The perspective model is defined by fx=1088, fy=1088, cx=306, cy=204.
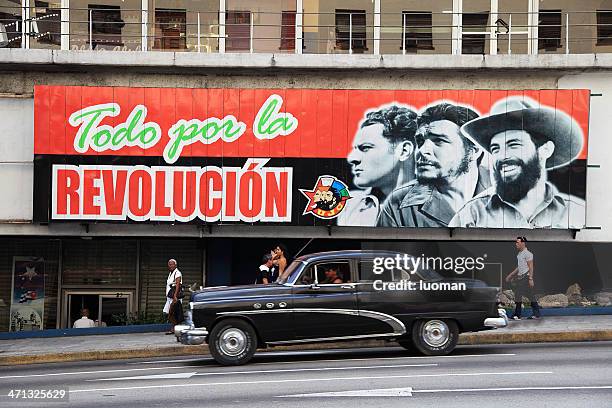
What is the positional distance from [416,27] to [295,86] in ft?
10.3

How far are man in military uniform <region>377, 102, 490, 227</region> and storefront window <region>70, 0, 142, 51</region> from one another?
22.5 ft

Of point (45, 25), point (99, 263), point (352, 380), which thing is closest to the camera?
point (352, 380)

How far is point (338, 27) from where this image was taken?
82.6ft

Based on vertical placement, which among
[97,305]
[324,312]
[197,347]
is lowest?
[197,347]

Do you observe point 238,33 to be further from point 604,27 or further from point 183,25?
point 604,27

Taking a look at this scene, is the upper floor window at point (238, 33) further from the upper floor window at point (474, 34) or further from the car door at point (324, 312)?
the car door at point (324, 312)

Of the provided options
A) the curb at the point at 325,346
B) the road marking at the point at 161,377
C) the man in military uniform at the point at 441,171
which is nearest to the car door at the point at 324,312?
the road marking at the point at 161,377

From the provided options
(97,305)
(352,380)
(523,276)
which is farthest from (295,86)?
(352,380)

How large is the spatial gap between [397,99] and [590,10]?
16.6 feet

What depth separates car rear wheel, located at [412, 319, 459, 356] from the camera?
55.9 feet

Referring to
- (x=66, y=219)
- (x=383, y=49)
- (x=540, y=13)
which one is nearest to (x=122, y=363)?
(x=66, y=219)

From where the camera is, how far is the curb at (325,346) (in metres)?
19.8

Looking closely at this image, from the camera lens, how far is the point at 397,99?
79.7 feet

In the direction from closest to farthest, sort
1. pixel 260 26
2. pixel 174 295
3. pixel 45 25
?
pixel 174 295 < pixel 45 25 < pixel 260 26
